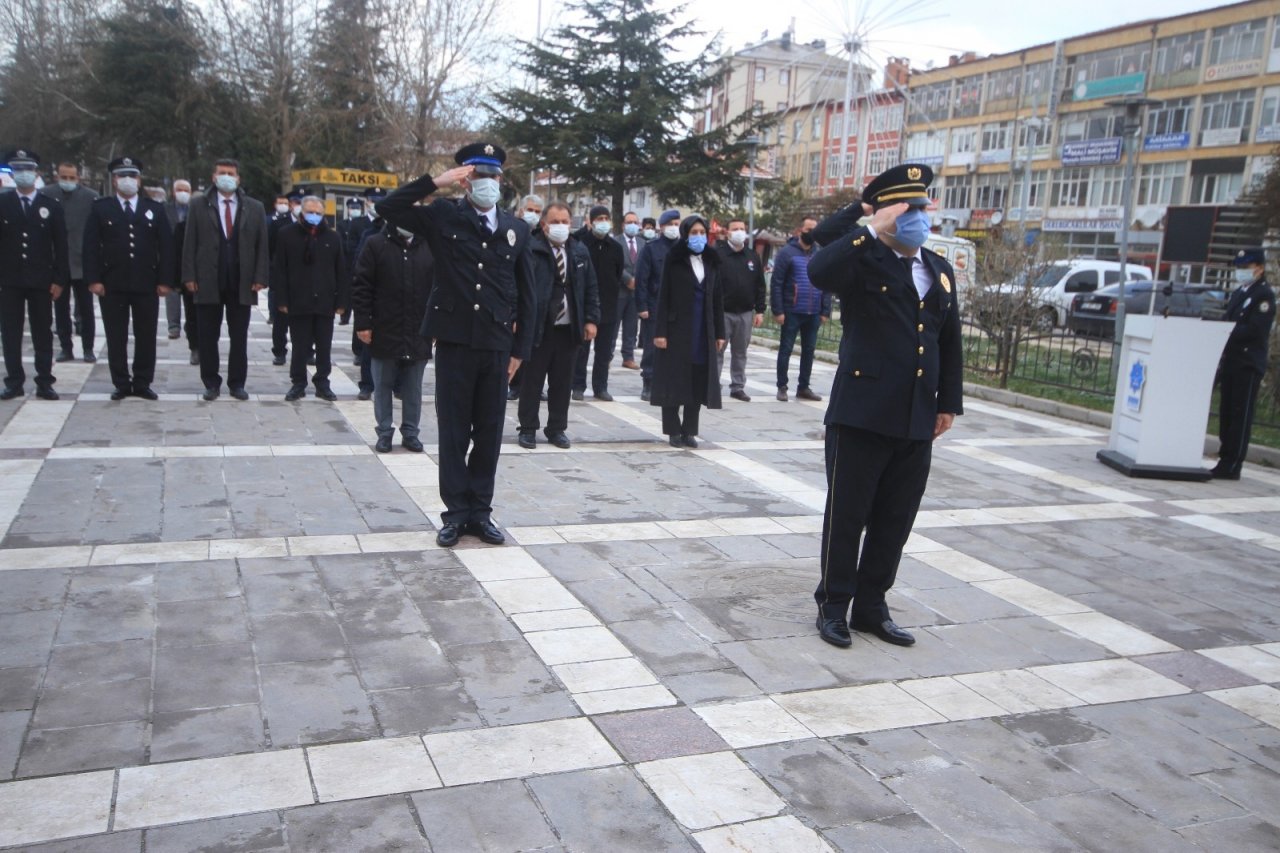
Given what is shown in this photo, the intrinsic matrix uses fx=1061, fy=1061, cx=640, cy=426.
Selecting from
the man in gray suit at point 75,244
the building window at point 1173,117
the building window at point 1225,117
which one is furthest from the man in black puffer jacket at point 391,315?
the building window at point 1173,117

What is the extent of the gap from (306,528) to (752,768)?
3.48m

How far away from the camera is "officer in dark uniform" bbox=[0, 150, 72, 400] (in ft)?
31.0

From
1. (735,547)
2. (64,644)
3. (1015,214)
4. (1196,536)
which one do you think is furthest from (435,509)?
(1015,214)

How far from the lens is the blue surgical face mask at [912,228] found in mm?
4566

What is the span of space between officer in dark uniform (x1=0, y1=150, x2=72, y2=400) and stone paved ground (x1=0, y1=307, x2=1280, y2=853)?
7.31 ft

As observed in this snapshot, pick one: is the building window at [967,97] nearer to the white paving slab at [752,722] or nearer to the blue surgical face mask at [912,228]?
the blue surgical face mask at [912,228]

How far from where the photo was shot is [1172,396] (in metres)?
9.16

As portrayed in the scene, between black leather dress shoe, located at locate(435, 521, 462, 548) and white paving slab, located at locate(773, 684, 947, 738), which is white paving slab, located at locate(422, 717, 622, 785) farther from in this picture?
black leather dress shoe, located at locate(435, 521, 462, 548)

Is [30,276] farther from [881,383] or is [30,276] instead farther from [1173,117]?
[1173,117]

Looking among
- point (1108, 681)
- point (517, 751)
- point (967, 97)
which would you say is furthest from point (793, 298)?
point (967, 97)

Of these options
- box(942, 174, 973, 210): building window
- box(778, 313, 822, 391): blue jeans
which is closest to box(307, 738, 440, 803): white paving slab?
box(778, 313, 822, 391): blue jeans

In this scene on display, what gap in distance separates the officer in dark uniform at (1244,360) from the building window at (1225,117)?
43.0 m

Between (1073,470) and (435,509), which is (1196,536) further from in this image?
(435,509)

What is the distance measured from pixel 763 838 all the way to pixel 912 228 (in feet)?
8.63
